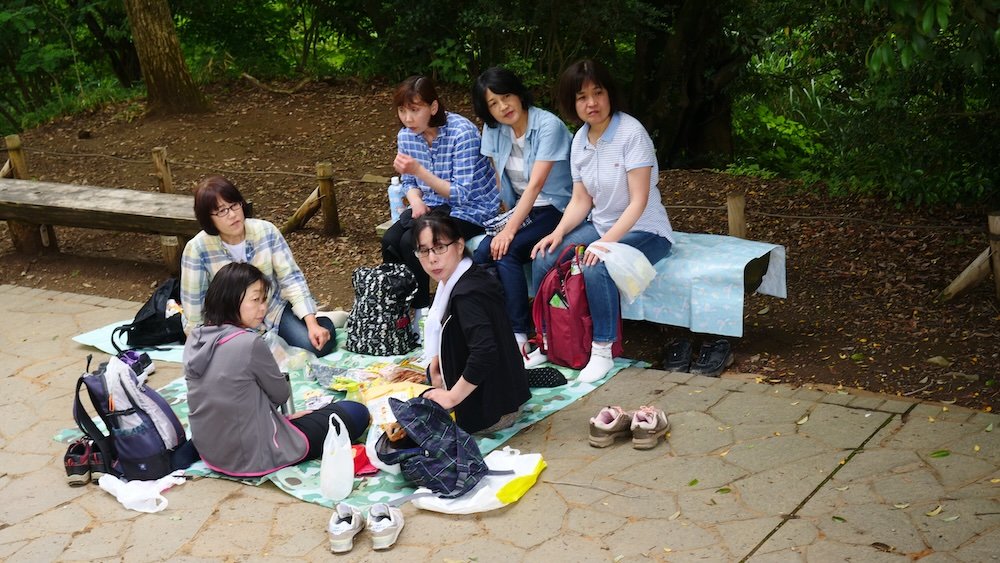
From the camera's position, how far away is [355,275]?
607cm

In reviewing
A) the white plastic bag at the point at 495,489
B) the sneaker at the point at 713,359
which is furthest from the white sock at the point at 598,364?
the white plastic bag at the point at 495,489

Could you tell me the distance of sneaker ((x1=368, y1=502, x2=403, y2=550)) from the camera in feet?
12.8

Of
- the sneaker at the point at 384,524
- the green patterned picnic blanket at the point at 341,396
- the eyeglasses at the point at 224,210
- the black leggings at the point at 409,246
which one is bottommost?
the green patterned picnic blanket at the point at 341,396

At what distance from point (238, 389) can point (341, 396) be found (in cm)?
116

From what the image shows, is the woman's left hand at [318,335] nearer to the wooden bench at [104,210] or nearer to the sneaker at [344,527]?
the sneaker at [344,527]

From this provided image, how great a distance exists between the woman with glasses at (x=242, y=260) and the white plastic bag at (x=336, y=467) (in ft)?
4.81

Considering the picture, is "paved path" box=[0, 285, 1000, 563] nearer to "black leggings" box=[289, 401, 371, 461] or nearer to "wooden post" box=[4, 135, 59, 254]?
"black leggings" box=[289, 401, 371, 461]

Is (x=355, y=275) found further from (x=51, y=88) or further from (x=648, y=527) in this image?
(x=51, y=88)

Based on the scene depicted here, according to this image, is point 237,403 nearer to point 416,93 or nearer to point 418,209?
point 418,209

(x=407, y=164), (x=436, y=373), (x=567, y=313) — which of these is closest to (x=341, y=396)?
Result: (x=436, y=373)

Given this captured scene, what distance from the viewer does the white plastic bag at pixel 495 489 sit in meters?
4.12

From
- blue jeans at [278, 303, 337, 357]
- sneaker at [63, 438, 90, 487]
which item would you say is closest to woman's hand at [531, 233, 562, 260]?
blue jeans at [278, 303, 337, 357]

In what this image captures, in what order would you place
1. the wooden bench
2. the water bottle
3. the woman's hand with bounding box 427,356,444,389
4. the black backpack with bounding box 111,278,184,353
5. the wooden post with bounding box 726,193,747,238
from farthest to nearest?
the wooden bench → the water bottle → the black backpack with bounding box 111,278,184,353 → the wooden post with bounding box 726,193,747,238 → the woman's hand with bounding box 427,356,444,389

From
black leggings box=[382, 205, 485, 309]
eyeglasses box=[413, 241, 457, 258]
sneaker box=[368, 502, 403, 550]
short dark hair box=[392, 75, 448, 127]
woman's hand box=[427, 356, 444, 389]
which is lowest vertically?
sneaker box=[368, 502, 403, 550]
